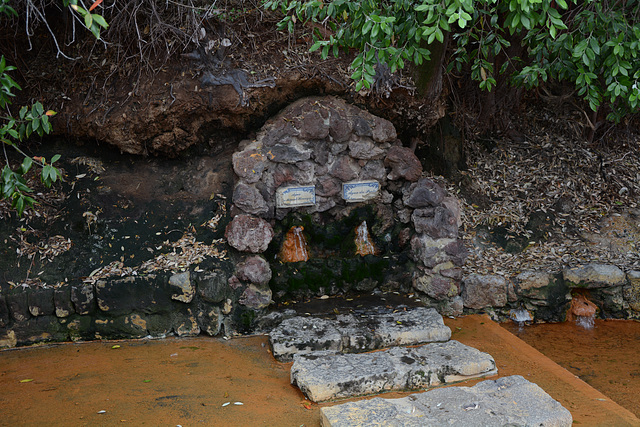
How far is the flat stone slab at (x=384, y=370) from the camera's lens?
12.4ft

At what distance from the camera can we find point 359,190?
5598 millimetres

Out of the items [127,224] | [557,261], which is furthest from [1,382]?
[557,261]

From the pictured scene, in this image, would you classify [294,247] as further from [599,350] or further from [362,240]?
[599,350]

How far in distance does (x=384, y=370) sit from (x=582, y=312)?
289 cm

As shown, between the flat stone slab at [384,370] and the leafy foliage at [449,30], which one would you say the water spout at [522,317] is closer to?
the flat stone slab at [384,370]

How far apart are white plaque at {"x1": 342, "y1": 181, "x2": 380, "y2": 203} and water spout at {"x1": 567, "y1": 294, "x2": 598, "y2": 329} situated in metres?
2.52

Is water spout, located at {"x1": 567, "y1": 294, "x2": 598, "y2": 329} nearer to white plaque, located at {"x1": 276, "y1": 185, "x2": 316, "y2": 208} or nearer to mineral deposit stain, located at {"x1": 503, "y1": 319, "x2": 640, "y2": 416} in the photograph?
mineral deposit stain, located at {"x1": 503, "y1": 319, "x2": 640, "y2": 416}

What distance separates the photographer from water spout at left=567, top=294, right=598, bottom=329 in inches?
218

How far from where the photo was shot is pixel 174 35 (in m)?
5.08

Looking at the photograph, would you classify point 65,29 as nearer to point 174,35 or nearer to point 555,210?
point 174,35

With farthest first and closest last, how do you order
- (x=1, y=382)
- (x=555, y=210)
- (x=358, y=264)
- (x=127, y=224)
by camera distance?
(x=555, y=210) → (x=358, y=264) → (x=127, y=224) → (x=1, y=382)

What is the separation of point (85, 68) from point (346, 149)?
2923 millimetres

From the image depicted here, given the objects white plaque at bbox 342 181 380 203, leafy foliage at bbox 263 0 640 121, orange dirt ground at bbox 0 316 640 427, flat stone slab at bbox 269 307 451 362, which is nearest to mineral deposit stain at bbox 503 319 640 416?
orange dirt ground at bbox 0 316 640 427

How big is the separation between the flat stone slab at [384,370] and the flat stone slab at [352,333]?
5.7 inches
